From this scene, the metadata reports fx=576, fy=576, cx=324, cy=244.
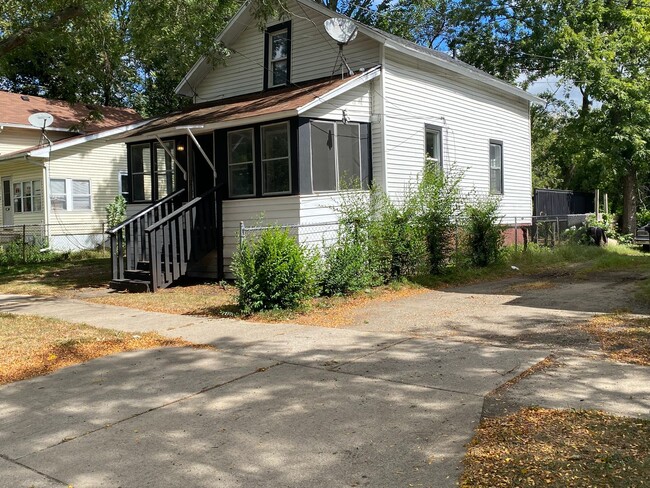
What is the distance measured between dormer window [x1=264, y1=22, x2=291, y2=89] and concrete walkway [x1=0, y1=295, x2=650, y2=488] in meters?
10.1

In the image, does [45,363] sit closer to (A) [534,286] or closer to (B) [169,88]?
(A) [534,286]

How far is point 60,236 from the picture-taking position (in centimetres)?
2159

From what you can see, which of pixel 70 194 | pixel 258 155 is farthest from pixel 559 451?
pixel 70 194

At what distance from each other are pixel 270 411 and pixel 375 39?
10710 mm

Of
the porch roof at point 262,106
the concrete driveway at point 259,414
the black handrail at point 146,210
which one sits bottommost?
the concrete driveway at point 259,414

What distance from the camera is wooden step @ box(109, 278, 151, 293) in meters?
12.2

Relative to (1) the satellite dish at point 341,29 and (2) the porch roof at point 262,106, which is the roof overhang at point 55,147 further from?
(1) the satellite dish at point 341,29

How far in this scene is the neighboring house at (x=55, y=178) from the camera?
69.9 ft

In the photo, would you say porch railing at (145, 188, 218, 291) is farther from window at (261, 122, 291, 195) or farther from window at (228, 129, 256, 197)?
window at (261, 122, 291, 195)

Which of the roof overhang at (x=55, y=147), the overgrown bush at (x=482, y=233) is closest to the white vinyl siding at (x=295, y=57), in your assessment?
the overgrown bush at (x=482, y=233)

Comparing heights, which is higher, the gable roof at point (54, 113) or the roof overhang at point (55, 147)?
the gable roof at point (54, 113)

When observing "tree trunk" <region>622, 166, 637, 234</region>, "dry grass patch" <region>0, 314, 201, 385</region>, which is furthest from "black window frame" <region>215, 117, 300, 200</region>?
"tree trunk" <region>622, 166, 637, 234</region>

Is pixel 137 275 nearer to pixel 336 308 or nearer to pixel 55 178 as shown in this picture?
pixel 336 308

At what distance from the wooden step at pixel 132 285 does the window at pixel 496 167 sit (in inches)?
431
